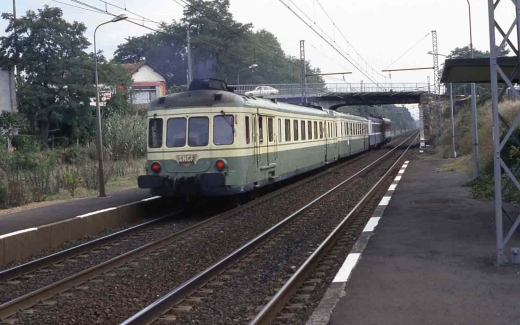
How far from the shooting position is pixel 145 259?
10133 mm

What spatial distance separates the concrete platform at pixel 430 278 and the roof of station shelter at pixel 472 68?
2.73 m

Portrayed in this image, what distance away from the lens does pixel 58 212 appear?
14492 mm

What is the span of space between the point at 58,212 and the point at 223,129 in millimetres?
4194

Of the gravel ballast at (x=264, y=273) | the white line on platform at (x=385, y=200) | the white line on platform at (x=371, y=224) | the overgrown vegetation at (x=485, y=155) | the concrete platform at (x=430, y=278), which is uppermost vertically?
the overgrown vegetation at (x=485, y=155)

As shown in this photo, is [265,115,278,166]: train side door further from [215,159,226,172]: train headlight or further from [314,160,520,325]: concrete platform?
[314,160,520,325]: concrete platform

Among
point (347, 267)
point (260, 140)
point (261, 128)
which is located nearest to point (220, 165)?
point (260, 140)

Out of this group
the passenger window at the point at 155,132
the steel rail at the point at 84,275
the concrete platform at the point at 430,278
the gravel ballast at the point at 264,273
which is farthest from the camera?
the passenger window at the point at 155,132

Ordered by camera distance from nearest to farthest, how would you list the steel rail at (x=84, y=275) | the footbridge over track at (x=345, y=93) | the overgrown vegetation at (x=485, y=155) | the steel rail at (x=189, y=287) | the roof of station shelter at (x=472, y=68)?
the steel rail at (x=189, y=287) < the steel rail at (x=84, y=275) < the roof of station shelter at (x=472, y=68) < the overgrown vegetation at (x=485, y=155) < the footbridge over track at (x=345, y=93)

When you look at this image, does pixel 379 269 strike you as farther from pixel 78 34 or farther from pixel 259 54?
pixel 259 54

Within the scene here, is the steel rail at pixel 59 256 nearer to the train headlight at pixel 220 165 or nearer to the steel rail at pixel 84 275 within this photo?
the steel rail at pixel 84 275

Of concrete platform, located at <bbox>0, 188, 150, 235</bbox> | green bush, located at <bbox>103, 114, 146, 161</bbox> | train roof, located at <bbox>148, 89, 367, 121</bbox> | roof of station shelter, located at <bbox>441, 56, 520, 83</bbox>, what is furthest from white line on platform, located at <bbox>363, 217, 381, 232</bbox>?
green bush, located at <bbox>103, 114, 146, 161</bbox>

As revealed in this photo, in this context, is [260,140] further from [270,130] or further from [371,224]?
[371,224]

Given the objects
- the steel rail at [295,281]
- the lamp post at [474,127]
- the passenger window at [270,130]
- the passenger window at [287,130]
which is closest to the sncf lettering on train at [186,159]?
the passenger window at [270,130]

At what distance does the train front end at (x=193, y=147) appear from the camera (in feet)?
47.5
